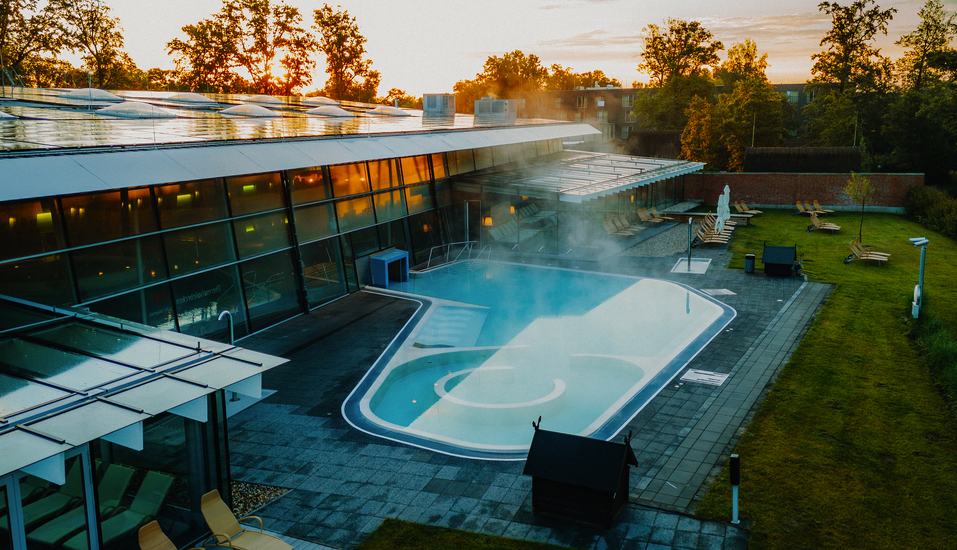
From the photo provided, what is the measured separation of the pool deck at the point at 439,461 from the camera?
25.1 ft

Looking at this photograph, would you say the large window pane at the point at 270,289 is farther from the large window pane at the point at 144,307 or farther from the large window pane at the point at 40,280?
the large window pane at the point at 40,280

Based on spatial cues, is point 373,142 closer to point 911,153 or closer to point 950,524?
point 950,524

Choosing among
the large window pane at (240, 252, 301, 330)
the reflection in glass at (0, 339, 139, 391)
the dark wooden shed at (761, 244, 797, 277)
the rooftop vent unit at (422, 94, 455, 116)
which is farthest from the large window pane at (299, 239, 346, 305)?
the rooftop vent unit at (422, 94, 455, 116)

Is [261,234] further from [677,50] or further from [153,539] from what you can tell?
[677,50]

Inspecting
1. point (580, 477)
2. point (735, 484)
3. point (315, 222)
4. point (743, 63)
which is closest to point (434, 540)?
point (580, 477)

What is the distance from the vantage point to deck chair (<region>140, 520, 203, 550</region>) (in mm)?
6832

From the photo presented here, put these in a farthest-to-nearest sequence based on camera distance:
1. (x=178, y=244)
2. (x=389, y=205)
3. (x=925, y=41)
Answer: (x=925, y=41) < (x=389, y=205) < (x=178, y=244)

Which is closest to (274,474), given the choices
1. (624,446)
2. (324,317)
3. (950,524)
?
(624,446)

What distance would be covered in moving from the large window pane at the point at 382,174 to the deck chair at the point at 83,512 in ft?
Result: 43.1

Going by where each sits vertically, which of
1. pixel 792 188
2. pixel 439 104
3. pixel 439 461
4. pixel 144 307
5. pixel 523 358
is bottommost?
pixel 523 358

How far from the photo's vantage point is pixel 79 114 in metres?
18.3

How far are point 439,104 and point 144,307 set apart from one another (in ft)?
77.1

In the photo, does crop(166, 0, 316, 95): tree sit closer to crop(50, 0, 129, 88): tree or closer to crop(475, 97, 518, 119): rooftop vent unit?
crop(50, 0, 129, 88): tree

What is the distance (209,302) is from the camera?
45.6 ft
